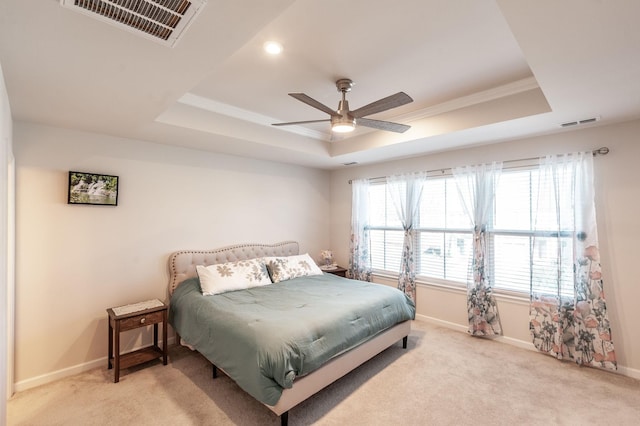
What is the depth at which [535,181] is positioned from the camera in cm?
327

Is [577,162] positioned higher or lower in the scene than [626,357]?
higher

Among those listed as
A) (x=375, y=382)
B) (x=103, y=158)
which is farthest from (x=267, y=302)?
(x=103, y=158)

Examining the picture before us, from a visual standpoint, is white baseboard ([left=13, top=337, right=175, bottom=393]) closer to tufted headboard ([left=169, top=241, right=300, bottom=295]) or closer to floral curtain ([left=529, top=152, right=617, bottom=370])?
tufted headboard ([left=169, top=241, right=300, bottom=295])

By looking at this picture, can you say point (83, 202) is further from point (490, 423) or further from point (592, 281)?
point (592, 281)

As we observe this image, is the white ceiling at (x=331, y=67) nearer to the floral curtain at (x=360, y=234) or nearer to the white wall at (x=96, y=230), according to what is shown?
the white wall at (x=96, y=230)

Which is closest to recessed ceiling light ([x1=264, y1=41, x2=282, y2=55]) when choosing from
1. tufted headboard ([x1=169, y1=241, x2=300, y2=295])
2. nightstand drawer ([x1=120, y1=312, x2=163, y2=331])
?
tufted headboard ([x1=169, y1=241, x2=300, y2=295])

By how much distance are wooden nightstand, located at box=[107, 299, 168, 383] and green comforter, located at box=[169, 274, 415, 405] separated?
213 mm

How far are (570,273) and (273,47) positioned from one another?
3.48 metres

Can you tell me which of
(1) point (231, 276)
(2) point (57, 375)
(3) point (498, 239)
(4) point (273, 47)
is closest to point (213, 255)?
(1) point (231, 276)

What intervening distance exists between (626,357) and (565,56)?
2.87m

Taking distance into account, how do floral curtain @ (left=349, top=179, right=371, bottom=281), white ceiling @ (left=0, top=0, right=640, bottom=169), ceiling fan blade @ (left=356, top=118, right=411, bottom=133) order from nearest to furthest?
1. white ceiling @ (left=0, top=0, right=640, bottom=169)
2. ceiling fan blade @ (left=356, top=118, right=411, bottom=133)
3. floral curtain @ (left=349, top=179, right=371, bottom=281)

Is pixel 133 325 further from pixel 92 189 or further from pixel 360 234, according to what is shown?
pixel 360 234

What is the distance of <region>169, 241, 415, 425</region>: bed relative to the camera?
2.00 metres

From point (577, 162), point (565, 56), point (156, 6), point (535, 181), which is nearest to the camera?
point (156, 6)
